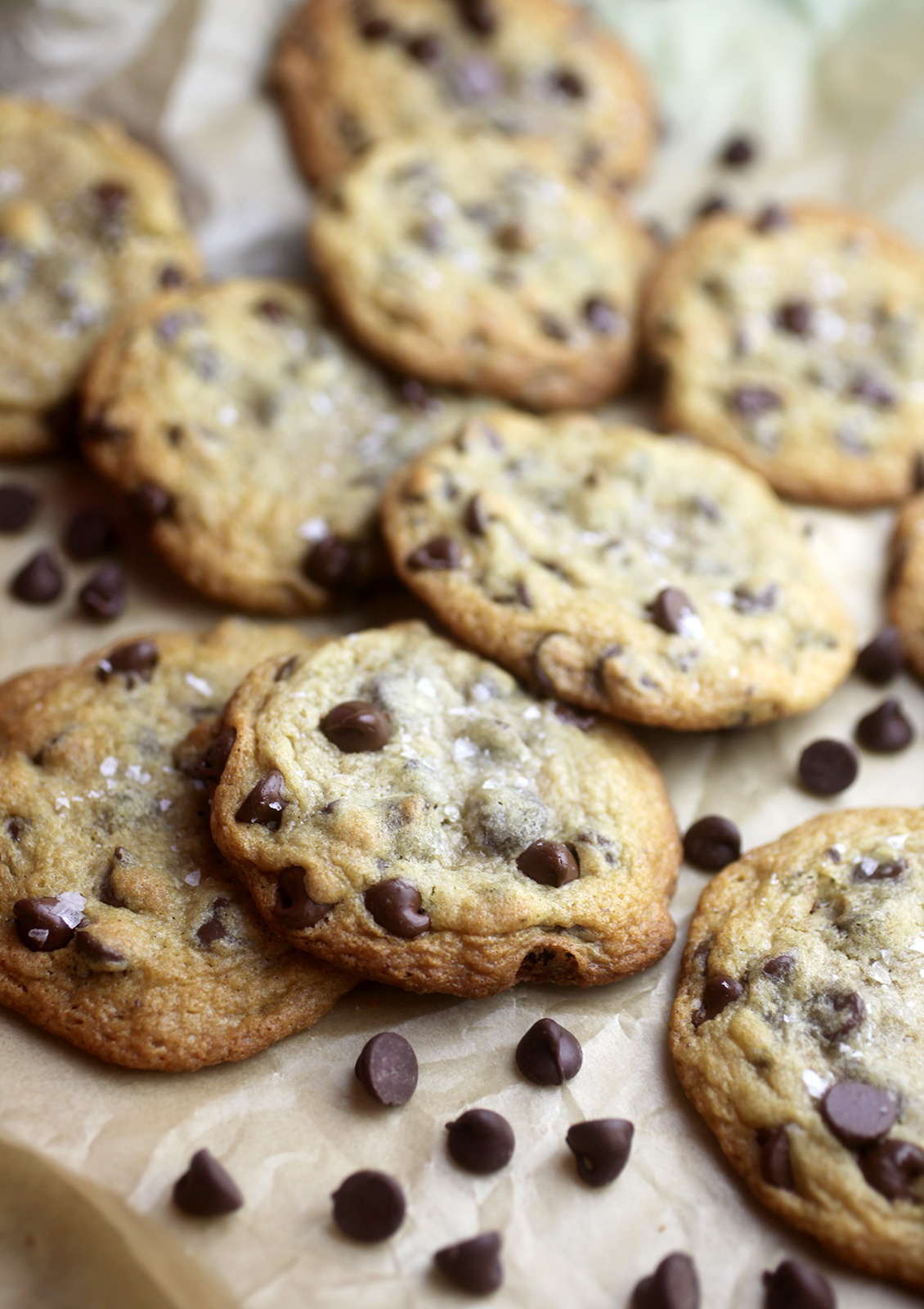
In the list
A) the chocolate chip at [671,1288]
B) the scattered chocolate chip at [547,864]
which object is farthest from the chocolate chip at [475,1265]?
the scattered chocolate chip at [547,864]

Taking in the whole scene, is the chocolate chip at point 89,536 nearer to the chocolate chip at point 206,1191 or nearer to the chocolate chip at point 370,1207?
the chocolate chip at point 206,1191

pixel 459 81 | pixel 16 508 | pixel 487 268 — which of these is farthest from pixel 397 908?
pixel 459 81

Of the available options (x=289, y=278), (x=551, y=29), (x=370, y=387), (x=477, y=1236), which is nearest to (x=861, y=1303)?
(x=477, y=1236)

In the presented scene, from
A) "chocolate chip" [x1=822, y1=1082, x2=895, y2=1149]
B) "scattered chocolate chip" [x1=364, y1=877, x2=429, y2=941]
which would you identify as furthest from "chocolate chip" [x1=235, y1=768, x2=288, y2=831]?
"chocolate chip" [x1=822, y1=1082, x2=895, y2=1149]

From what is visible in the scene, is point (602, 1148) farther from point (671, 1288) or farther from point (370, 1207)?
point (370, 1207)

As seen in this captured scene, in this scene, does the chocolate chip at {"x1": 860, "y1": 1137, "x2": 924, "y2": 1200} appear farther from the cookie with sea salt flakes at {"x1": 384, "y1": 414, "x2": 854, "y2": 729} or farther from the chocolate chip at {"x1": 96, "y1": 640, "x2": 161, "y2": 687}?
the chocolate chip at {"x1": 96, "y1": 640, "x2": 161, "y2": 687}
